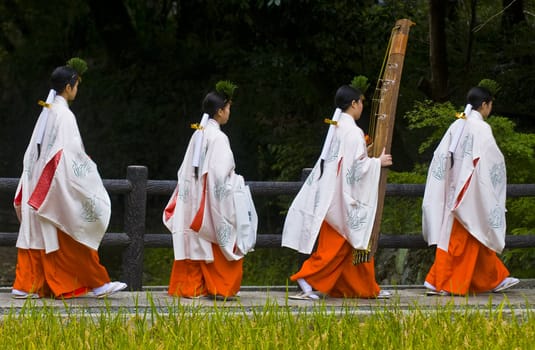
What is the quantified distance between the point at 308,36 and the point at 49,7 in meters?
5.84

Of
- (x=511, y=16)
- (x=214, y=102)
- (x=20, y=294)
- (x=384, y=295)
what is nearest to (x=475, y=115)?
(x=384, y=295)

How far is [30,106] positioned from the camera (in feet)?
66.9

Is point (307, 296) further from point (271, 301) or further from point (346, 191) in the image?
point (346, 191)

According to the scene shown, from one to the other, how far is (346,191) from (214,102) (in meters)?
1.27

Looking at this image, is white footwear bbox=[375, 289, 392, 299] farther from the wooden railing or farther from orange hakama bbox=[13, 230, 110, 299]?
orange hakama bbox=[13, 230, 110, 299]

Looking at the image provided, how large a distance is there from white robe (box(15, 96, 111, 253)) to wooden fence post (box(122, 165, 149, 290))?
3.56 ft

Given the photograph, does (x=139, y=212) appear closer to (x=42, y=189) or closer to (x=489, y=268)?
(x=42, y=189)

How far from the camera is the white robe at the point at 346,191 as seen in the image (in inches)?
350

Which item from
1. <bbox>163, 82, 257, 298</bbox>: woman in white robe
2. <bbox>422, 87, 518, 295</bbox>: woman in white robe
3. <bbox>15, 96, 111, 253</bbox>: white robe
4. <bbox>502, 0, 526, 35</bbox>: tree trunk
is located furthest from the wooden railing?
<bbox>502, 0, 526, 35</bbox>: tree trunk

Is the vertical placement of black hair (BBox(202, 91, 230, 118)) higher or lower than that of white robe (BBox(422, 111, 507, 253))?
higher

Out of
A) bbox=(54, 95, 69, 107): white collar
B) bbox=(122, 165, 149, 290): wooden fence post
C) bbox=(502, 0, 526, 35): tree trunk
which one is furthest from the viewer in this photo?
bbox=(502, 0, 526, 35): tree trunk

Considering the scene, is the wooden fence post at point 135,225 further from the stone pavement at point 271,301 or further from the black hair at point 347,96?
the black hair at point 347,96

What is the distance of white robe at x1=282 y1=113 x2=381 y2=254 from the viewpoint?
8891mm

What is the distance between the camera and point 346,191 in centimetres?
895
